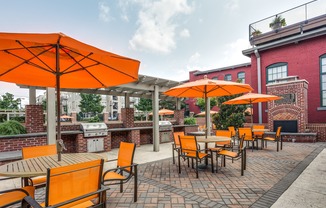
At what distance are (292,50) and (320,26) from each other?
71.5 inches

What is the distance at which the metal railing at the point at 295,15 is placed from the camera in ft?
37.9

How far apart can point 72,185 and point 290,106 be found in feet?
37.3

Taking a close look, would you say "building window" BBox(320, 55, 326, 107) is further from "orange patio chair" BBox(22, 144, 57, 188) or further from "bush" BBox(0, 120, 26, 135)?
"bush" BBox(0, 120, 26, 135)

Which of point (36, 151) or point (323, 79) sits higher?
point (323, 79)

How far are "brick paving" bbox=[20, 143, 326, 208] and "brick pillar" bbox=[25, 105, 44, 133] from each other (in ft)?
12.5

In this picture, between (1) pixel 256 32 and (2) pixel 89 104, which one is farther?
(2) pixel 89 104

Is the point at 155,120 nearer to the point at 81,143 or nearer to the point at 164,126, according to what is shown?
the point at 164,126

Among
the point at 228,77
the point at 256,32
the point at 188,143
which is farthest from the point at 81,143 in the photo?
the point at 228,77

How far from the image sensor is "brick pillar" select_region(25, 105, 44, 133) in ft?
21.6

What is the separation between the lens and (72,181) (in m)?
1.81

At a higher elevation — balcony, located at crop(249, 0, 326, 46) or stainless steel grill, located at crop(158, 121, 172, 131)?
balcony, located at crop(249, 0, 326, 46)

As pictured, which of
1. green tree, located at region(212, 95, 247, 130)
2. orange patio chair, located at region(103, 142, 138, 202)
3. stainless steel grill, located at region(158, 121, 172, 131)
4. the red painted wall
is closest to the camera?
orange patio chair, located at region(103, 142, 138, 202)

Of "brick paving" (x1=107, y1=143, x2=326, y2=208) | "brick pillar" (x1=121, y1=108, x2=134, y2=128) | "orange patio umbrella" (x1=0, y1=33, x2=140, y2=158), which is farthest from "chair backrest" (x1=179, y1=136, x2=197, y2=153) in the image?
"brick pillar" (x1=121, y1=108, x2=134, y2=128)

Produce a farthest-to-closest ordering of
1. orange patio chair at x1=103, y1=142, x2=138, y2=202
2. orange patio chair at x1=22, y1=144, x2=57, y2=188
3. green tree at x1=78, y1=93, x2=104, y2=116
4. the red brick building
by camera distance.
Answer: green tree at x1=78, y1=93, x2=104, y2=116 → the red brick building → orange patio chair at x1=103, y1=142, x2=138, y2=202 → orange patio chair at x1=22, y1=144, x2=57, y2=188
